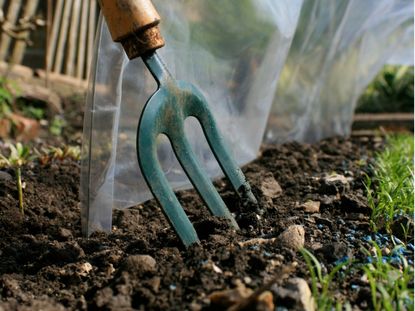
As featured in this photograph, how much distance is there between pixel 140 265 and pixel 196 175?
1.78ft

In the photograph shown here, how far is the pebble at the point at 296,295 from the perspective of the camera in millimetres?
1420

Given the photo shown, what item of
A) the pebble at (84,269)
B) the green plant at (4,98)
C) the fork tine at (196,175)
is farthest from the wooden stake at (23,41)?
the pebble at (84,269)

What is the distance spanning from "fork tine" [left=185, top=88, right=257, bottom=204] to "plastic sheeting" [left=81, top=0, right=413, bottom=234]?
281 millimetres

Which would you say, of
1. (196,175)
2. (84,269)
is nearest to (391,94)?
(196,175)

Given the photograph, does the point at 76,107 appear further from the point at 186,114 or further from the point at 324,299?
the point at 324,299


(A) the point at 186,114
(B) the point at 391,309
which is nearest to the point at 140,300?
(B) the point at 391,309

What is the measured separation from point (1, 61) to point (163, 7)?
2.60 metres

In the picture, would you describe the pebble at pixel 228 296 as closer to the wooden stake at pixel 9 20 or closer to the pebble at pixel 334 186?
the pebble at pixel 334 186

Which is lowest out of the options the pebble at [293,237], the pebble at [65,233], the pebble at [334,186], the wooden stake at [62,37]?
the pebble at [334,186]

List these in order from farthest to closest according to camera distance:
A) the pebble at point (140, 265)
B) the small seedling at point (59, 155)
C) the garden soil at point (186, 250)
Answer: the small seedling at point (59, 155) → the pebble at point (140, 265) → the garden soil at point (186, 250)

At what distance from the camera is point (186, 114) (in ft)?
7.11

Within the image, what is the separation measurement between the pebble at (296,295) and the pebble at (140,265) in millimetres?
327

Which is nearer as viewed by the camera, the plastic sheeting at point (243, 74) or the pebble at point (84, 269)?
the pebble at point (84, 269)

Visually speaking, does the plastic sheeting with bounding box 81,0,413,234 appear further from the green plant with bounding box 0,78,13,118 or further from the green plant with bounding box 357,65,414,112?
the green plant with bounding box 0,78,13,118
